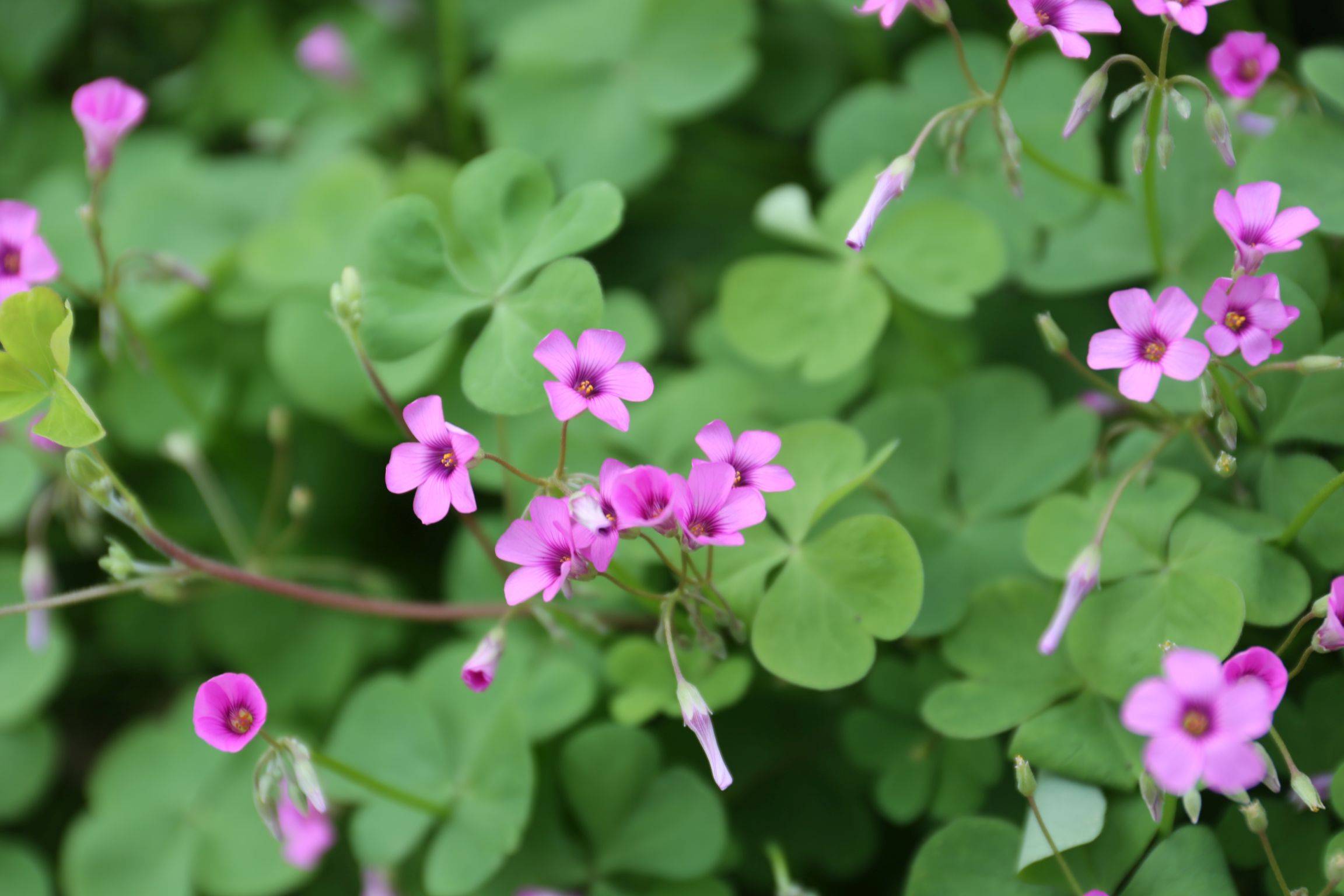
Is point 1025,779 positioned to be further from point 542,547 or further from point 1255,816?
point 542,547

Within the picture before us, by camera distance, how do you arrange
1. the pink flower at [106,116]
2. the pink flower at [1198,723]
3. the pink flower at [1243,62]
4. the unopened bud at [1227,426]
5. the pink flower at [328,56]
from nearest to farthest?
the pink flower at [1198,723] < the unopened bud at [1227,426] < the pink flower at [1243,62] < the pink flower at [106,116] < the pink flower at [328,56]

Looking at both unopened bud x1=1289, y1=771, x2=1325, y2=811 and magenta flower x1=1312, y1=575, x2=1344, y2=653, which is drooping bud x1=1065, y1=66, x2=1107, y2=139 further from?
unopened bud x1=1289, y1=771, x2=1325, y2=811

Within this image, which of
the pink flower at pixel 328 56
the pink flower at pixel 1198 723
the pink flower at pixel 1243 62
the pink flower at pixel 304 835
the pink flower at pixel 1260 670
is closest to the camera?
the pink flower at pixel 1198 723

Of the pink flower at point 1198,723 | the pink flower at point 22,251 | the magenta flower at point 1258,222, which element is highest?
the magenta flower at point 1258,222

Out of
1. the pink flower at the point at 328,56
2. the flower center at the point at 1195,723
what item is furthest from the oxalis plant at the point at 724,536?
the pink flower at the point at 328,56

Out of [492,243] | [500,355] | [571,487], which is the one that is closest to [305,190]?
[492,243]

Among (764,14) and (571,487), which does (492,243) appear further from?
(764,14)

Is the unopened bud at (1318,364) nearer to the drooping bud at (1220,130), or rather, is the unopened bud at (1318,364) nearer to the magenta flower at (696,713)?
the drooping bud at (1220,130)

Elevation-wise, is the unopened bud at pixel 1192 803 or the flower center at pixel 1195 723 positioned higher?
the flower center at pixel 1195 723
